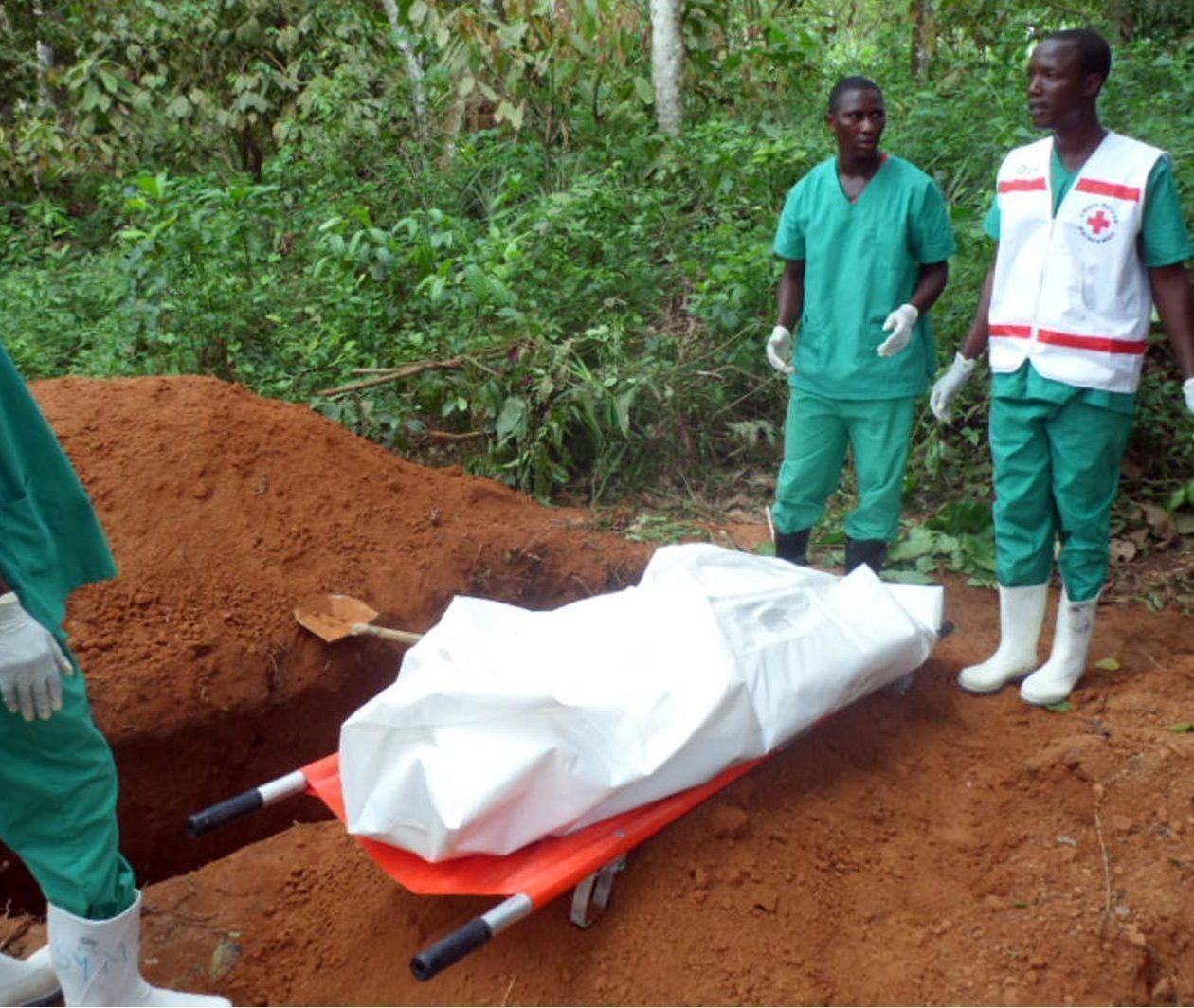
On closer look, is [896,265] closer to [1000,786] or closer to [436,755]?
[1000,786]

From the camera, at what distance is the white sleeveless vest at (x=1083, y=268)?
9.15 ft

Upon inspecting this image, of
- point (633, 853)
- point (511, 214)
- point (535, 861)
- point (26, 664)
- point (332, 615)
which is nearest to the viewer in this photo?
point (26, 664)

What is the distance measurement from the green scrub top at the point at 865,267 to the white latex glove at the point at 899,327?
76 millimetres

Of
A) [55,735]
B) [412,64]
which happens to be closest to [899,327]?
[55,735]

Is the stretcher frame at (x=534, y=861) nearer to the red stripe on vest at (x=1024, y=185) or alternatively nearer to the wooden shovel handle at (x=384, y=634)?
the wooden shovel handle at (x=384, y=634)

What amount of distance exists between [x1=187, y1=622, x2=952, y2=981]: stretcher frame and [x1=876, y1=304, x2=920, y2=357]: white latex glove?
4.44 feet

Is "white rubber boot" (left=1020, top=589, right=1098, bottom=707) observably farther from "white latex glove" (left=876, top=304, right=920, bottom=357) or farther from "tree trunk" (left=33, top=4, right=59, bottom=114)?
"tree trunk" (left=33, top=4, right=59, bottom=114)

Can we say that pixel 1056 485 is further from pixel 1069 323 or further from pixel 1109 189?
pixel 1109 189

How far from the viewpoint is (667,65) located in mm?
6582

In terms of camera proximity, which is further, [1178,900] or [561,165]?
[561,165]

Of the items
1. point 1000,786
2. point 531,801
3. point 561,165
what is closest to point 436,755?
point 531,801

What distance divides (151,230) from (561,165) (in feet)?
7.78

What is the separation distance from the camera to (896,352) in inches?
130

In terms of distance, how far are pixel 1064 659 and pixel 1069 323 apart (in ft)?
3.00
